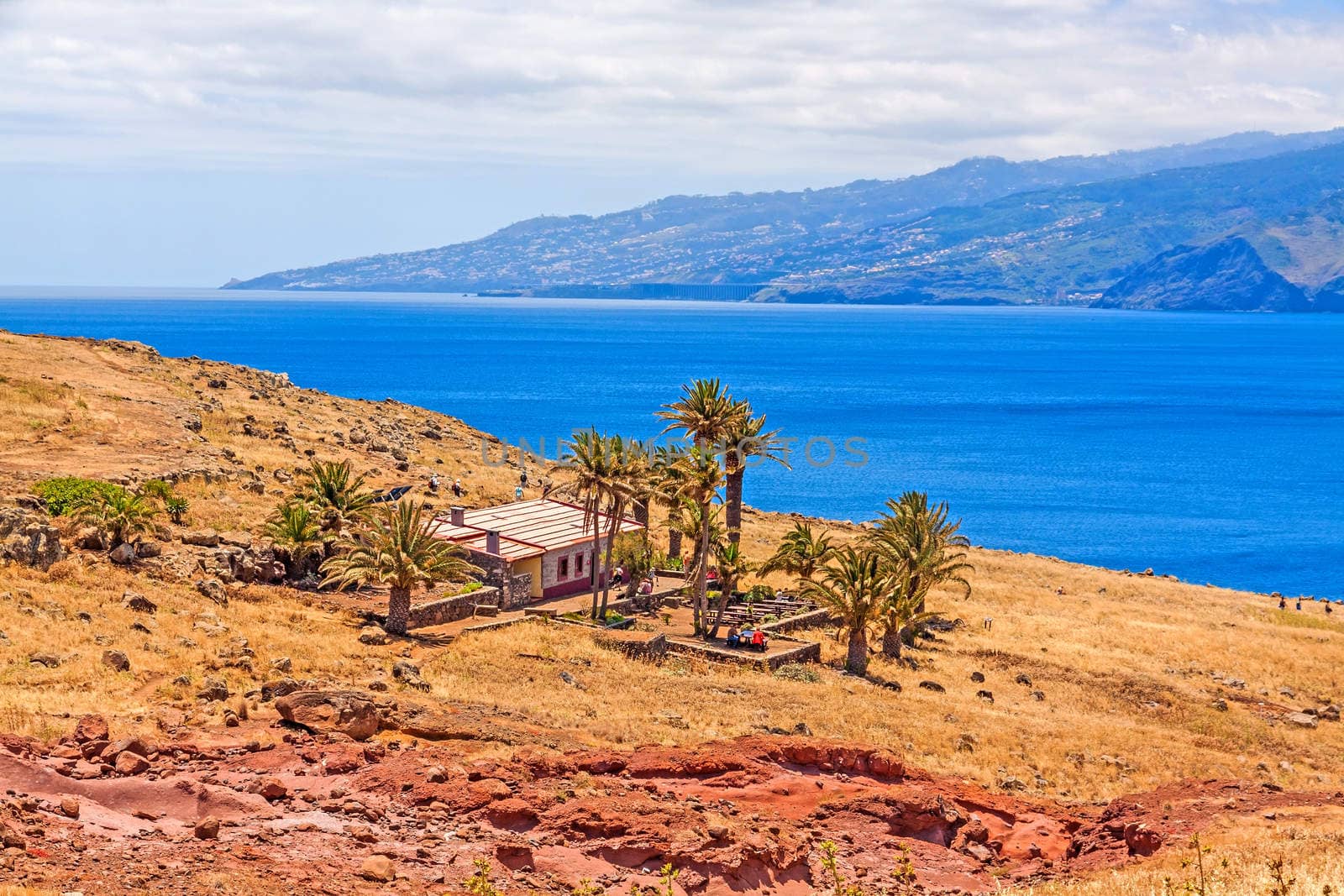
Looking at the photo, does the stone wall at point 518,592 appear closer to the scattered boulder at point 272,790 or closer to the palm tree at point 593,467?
the palm tree at point 593,467

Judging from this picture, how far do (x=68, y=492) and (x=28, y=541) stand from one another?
784cm

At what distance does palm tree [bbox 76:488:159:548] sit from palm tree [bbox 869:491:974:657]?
26.0 meters

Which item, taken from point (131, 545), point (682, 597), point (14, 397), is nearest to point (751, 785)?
point (131, 545)

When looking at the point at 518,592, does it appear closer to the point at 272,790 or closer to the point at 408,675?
the point at 408,675

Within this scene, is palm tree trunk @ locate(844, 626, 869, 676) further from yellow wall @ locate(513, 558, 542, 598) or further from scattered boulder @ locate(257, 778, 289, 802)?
scattered boulder @ locate(257, 778, 289, 802)

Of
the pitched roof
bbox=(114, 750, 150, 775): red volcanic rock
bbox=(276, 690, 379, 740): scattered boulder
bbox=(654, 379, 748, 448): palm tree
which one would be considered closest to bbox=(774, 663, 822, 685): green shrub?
the pitched roof

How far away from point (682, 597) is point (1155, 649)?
796 inches

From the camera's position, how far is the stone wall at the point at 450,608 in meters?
39.9

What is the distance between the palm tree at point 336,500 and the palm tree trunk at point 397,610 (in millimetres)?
6426

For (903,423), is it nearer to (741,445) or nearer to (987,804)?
(741,445)

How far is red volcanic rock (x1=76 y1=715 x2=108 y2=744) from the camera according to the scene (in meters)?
19.6

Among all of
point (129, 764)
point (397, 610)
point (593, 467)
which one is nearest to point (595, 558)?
point (593, 467)

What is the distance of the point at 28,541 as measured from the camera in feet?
108

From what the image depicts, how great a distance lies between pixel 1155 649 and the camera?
5003 centimetres
